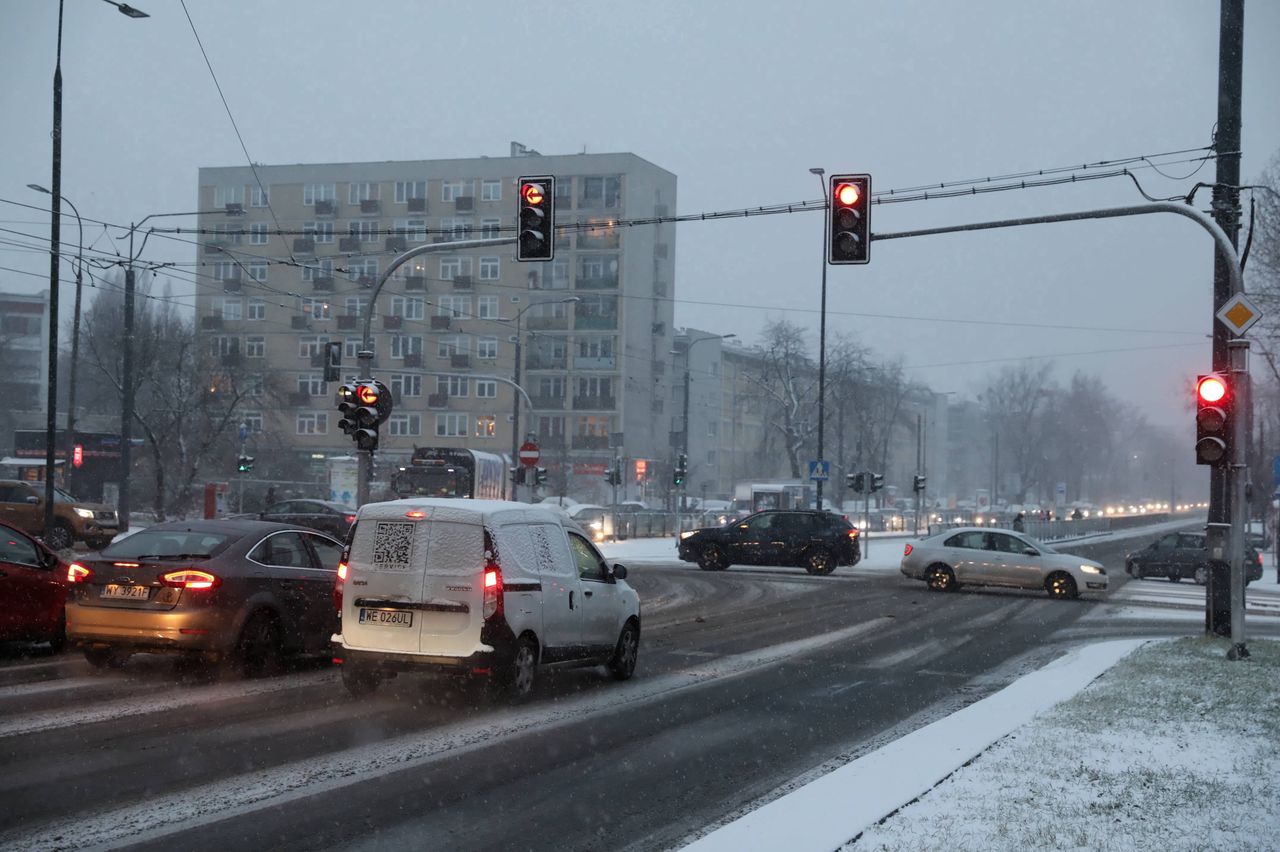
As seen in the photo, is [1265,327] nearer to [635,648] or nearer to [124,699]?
[635,648]

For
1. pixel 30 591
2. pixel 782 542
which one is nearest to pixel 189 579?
pixel 30 591

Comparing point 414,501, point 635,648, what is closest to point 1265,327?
point 635,648

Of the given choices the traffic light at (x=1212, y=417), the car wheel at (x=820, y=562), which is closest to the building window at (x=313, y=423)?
the car wheel at (x=820, y=562)

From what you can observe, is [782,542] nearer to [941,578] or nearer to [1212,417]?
[941,578]

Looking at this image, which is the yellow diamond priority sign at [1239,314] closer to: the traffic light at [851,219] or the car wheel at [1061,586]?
the traffic light at [851,219]

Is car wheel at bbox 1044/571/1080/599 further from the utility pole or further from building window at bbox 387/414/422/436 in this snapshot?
building window at bbox 387/414/422/436

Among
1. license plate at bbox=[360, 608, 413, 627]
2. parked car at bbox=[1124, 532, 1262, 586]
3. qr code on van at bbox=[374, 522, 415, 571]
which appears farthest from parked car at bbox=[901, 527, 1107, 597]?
license plate at bbox=[360, 608, 413, 627]

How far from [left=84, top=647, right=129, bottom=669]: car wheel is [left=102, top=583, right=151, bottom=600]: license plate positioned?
60 cm

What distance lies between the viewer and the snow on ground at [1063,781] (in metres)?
6.80

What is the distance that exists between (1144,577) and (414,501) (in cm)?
3524

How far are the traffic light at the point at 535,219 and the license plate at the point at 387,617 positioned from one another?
25.5ft

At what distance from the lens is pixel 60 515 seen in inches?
1314

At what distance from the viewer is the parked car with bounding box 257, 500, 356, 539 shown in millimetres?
33125

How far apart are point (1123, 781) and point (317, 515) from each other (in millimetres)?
27950
